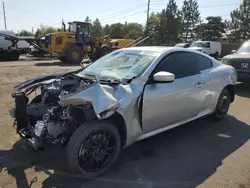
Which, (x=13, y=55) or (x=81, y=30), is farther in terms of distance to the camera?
(x=13, y=55)

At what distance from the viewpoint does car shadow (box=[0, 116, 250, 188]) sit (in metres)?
3.34

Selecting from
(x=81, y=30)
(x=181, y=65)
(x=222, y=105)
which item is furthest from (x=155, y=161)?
(x=81, y=30)

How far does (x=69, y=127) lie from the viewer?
3.55m

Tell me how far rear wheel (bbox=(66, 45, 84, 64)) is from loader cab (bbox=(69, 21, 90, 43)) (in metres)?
0.78

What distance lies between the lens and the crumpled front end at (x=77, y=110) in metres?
3.21

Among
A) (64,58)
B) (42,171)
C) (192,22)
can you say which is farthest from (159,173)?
Answer: (192,22)

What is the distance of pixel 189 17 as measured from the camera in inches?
2363

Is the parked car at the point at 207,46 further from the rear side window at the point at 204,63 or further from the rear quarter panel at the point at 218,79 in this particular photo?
the rear side window at the point at 204,63

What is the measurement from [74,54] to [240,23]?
36027 millimetres

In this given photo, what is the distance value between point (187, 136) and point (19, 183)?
289cm

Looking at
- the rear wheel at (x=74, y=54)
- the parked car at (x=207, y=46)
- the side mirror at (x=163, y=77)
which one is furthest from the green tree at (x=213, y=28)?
the side mirror at (x=163, y=77)

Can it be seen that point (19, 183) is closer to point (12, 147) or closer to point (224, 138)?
point (12, 147)

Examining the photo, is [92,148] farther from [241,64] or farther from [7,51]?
[7,51]

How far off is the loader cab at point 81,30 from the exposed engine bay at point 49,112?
1528 cm
